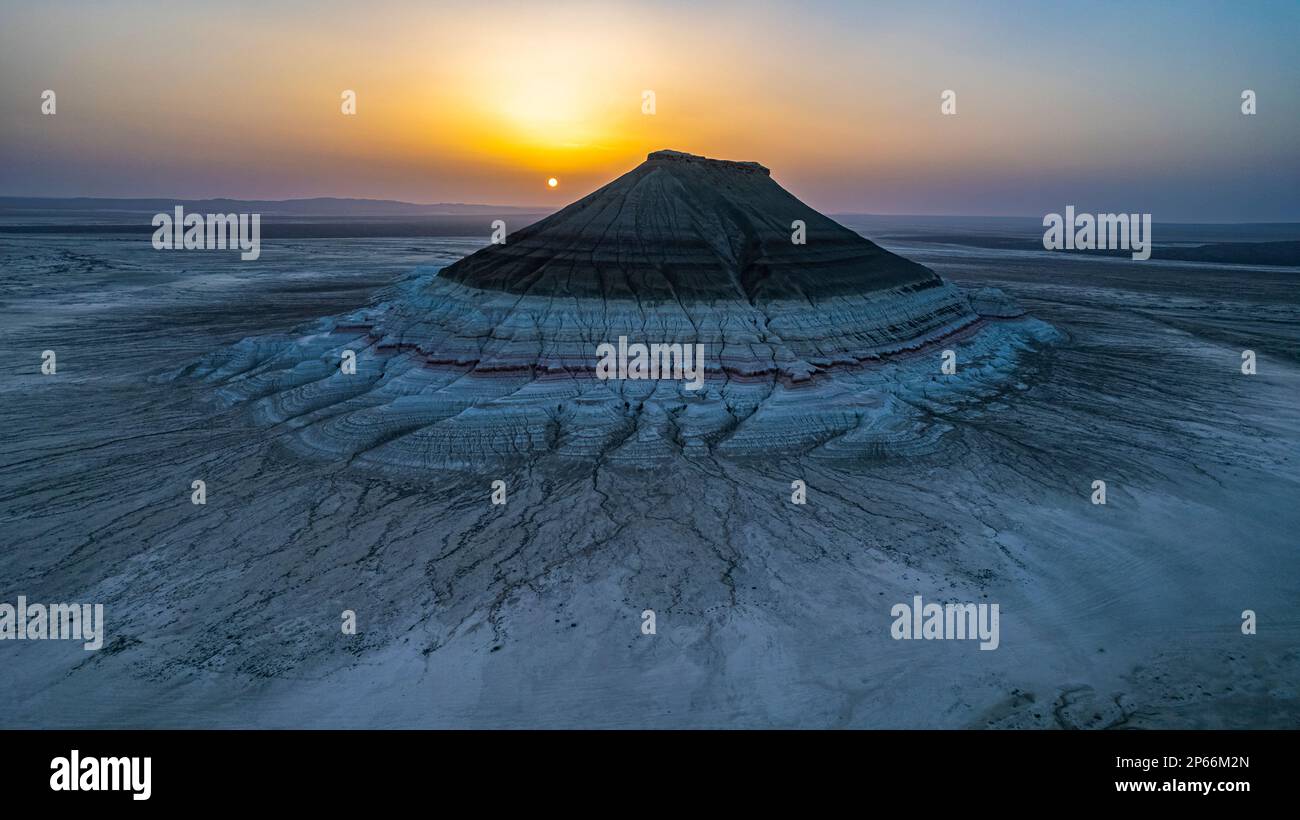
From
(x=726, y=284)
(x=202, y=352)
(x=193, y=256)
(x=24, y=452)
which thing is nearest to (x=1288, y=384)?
→ (x=726, y=284)

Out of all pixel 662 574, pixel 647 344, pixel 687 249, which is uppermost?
pixel 687 249

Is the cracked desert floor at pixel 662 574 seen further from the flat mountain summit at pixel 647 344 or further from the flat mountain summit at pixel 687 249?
the flat mountain summit at pixel 687 249

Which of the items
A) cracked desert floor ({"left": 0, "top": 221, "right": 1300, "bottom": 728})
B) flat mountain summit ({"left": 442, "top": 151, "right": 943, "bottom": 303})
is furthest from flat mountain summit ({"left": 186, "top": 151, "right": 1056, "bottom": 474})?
cracked desert floor ({"left": 0, "top": 221, "right": 1300, "bottom": 728})

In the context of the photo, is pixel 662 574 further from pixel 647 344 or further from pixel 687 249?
pixel 687 249

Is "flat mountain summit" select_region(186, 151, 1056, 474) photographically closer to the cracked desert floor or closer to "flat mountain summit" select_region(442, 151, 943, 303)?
"flat mountain summit" select_region(442, 151, 943, 303)

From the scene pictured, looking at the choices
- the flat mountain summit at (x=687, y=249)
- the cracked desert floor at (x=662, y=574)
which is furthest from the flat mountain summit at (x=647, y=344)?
the cracked desert floor at (x=662, y=574)

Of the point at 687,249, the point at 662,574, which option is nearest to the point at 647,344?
the point at 687,249
